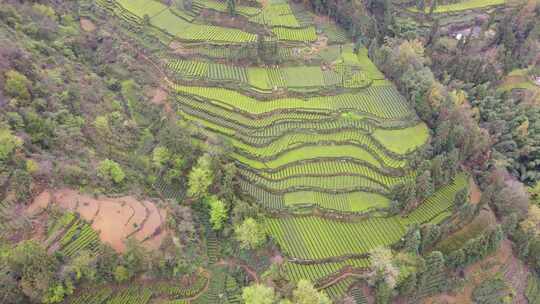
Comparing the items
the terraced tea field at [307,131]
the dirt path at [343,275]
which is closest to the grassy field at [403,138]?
the terraced tea field at [307,131]

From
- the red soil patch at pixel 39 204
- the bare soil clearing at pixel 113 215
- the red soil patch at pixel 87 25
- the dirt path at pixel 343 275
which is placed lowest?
the dirt path at pixel 343 275

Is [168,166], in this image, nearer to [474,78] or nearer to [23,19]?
[23,19]

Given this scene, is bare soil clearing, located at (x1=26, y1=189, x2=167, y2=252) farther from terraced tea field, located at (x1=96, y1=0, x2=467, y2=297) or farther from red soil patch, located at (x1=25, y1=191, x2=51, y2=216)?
terraced tea field, located at (x1=96, y1=0, x2=467, y2=297)

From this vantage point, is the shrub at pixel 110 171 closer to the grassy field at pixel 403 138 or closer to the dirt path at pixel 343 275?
the dirt path at pixel 343 275

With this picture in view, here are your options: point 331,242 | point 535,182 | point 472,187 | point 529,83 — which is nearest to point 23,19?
point 331,242

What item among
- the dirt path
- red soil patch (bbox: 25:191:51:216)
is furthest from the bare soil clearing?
the dirt path

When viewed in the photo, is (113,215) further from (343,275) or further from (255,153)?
(343,275)

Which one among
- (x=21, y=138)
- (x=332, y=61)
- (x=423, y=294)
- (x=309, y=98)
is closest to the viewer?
(x=21, y=138)
